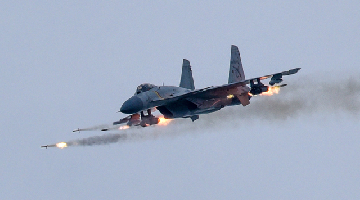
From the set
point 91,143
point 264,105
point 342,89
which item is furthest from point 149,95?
point 342,89

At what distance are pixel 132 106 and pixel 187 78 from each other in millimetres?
12160

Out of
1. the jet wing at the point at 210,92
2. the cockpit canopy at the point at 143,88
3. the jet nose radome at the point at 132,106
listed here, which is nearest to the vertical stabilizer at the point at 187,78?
the jet wing at the point at 210,92

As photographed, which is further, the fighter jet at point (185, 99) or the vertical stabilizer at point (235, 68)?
the vertical stabilizer at point (235, 68)

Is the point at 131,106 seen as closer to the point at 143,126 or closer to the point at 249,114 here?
the point at 143,126

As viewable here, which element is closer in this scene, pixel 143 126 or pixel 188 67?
pixel 143 126

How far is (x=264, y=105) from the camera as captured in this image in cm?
8781

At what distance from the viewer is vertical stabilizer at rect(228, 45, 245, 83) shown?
87.3 meters

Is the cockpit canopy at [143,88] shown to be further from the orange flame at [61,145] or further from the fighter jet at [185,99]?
the orange flame at [61,145]

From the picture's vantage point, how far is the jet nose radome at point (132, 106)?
77188mm

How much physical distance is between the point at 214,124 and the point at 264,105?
4.96 metres

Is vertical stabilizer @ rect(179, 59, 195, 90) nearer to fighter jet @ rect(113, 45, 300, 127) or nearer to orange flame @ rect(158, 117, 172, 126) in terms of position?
orange flame @ rect(158, 117, 172, 126)

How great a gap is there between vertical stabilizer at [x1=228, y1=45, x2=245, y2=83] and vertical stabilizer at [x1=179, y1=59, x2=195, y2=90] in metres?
3.69

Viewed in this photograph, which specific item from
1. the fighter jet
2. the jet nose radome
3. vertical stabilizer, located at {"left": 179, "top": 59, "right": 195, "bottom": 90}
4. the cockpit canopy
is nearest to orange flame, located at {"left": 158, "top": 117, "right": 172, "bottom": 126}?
→ the fighter jet

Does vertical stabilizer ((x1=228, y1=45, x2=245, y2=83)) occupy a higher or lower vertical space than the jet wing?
higher
